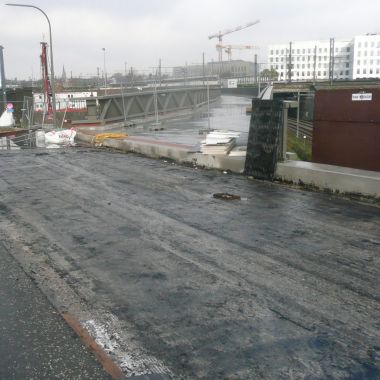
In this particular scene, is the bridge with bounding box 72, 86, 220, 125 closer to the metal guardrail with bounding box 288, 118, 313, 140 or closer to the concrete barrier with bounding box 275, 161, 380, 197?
the metal guardrail with bounding box 288, 118, 313, 140

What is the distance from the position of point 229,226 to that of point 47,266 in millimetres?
2921

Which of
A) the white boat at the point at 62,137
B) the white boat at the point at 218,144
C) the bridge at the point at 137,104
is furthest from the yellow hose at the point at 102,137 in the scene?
the white boat at the point at 218,144

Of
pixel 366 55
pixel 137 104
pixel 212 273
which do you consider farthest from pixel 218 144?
pixel 366 55

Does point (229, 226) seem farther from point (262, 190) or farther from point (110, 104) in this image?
point (110, 104)

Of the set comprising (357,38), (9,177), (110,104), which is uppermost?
(357,38)

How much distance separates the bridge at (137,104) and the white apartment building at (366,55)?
427 feet

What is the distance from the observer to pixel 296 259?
5.98m

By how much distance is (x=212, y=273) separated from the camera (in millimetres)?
5523

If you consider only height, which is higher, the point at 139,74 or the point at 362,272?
the point at 139,74

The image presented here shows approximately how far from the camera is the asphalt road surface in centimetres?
379

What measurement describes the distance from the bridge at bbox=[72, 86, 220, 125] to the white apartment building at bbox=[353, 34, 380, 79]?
13027cm

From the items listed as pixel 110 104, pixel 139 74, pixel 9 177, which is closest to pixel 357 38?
pixel 139 74

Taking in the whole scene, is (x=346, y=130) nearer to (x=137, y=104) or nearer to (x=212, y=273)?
(x=212, y=273)

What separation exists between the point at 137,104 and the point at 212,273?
1021 inches
